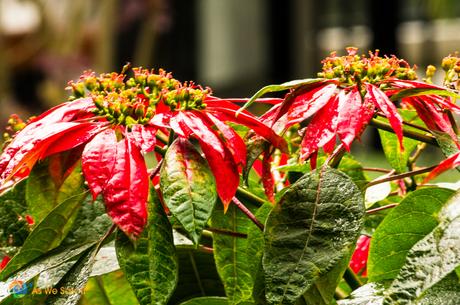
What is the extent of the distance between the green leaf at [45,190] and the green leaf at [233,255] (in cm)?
8

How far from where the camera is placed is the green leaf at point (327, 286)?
1.41 ft

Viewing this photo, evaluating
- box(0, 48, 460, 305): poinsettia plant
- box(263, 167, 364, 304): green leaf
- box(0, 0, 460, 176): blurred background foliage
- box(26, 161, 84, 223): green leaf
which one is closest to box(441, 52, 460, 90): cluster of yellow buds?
box(0, 48, 460, 305): poinsettia plant

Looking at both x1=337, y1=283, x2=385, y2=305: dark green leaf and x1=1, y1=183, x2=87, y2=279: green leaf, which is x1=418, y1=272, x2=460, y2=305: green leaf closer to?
x1=337, y1=283, x2=385, y2=305: dark green leaf

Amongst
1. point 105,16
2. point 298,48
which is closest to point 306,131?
point 105,16

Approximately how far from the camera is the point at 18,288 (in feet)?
1.52

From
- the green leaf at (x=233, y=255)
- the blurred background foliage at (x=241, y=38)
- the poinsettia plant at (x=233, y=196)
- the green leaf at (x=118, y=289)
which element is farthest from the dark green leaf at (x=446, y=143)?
the blurred background foliage at (x=241, y=38)

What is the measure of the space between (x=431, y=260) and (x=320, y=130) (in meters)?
0.10

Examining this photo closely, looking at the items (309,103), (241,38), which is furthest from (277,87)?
(241,38)

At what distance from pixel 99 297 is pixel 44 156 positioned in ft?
0.52

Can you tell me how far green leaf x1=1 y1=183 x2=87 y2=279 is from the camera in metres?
0.47

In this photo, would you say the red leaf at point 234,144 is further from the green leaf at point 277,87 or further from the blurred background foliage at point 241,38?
the blurred background foliage at point 241,38

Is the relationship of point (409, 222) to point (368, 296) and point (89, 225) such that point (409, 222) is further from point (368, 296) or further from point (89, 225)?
point (89, 225)

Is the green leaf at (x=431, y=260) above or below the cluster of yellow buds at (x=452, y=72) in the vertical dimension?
below

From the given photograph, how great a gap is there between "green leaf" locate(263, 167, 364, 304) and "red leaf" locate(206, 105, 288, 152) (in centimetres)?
2
